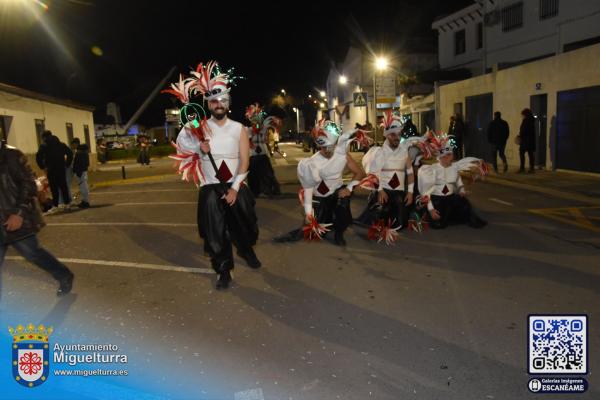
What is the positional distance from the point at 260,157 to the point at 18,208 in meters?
8.44

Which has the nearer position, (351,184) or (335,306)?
(335,306)

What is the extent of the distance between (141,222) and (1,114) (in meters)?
9.59

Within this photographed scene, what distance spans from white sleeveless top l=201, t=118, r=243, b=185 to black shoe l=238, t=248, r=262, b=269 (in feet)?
3.34

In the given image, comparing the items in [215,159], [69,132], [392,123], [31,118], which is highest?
[31,118]

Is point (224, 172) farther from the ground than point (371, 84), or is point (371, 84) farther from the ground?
point (371, 84)

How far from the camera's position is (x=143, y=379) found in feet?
12.0

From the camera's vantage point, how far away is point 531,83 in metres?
16.9

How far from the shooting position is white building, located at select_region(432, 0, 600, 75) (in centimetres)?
2033

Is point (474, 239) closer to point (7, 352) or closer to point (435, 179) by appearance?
point (435, 179)

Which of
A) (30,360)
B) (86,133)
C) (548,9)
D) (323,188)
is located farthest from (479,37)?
(30,360)

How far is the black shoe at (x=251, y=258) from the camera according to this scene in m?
6.14

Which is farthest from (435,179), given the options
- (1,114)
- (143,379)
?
(1,114)

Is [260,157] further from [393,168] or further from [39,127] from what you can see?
[39,127]

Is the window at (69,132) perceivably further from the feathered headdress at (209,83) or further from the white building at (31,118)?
the feathered headdress at (209,83)
